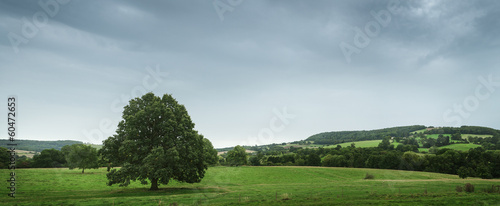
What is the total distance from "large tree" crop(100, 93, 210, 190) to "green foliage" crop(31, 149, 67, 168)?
3719 inches

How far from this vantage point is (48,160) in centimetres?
11006

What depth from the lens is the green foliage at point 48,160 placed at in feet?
355

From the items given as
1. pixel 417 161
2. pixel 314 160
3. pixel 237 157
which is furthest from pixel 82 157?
pixel 417 161

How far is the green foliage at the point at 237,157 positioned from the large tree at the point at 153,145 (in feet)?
295

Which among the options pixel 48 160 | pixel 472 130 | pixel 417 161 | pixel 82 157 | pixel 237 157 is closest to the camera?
pixel 82 157

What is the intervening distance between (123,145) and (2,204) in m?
13.7

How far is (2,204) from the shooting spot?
88.6ft

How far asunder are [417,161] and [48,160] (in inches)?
5749

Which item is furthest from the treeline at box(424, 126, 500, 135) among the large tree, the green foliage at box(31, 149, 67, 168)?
the green foliage at box(31, 149, 67, 168)

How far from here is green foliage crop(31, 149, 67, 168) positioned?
108062 millimetres

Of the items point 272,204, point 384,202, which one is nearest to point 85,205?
point 272,204

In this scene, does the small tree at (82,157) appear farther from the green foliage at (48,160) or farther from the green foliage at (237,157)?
the green foliage at (237,157)

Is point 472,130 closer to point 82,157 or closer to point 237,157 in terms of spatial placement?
point 237,157

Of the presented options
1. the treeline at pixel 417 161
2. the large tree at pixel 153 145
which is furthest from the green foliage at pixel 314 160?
the large tree at pixel 153 145
